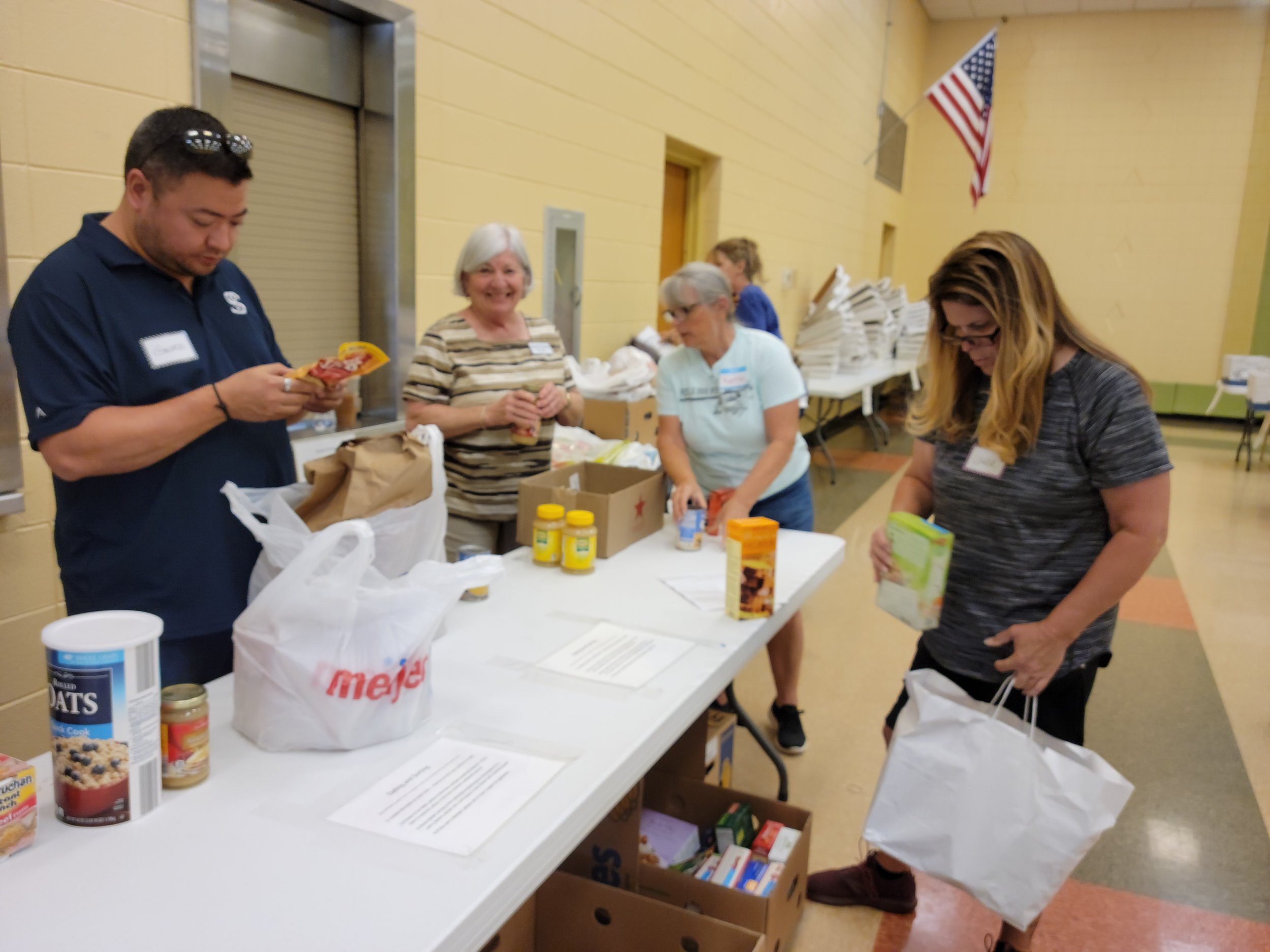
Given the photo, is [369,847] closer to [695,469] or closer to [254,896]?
[254,896]

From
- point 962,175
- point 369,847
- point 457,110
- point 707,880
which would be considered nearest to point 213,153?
point 369,847

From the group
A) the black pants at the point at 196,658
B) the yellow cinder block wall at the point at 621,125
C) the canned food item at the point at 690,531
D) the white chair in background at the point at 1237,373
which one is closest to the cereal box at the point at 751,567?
the canned food item at the point at 690,531

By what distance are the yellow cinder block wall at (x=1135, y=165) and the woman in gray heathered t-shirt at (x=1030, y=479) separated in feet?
34.5

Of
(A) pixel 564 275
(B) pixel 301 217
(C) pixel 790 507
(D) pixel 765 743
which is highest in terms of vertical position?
(B) pixel 301 217

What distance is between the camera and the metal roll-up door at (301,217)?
293 cm

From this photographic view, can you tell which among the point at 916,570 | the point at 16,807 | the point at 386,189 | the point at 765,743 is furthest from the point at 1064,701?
the point at 386,189

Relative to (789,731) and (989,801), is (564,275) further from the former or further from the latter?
(989,801)

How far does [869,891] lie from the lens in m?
2.29

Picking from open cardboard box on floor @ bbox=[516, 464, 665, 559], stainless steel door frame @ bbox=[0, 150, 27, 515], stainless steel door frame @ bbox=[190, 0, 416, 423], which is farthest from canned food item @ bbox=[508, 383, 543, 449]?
stainless steel door frame @ bbox=[0, 150, 27, 515]

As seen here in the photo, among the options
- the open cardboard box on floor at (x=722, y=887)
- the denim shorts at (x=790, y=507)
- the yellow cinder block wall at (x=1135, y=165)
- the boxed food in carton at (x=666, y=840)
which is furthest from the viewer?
the yellow cinder block wall at (x=1135, y=165)

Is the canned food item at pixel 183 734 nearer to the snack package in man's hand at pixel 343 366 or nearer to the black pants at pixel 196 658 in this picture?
the black pants at pixel 196 658

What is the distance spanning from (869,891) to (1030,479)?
1165 mm

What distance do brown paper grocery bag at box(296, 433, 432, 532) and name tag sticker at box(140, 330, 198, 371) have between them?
27 centimetres

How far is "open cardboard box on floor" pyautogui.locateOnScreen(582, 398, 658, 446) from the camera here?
4312mm
